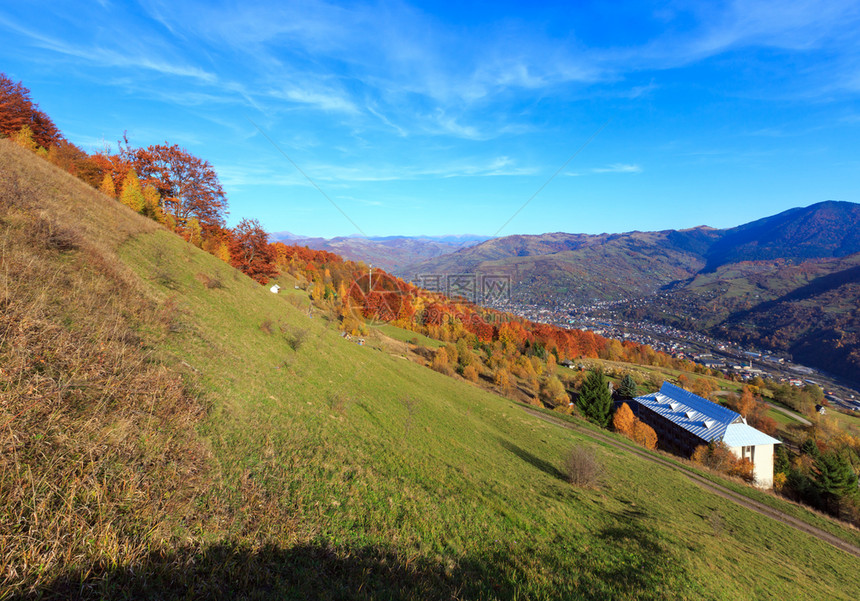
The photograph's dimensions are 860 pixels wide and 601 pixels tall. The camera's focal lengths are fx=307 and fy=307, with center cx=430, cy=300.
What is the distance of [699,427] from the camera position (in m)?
46.8

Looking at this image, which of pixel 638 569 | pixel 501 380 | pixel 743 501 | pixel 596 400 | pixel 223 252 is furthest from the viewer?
pixel 501 380

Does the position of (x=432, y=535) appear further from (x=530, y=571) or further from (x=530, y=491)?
(x=530, y=491)

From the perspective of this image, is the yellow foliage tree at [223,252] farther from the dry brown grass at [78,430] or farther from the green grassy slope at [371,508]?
the dry brown grass at [78,430]

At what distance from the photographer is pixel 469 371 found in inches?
2115

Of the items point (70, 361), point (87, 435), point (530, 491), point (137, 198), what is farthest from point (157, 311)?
point (137, 198)

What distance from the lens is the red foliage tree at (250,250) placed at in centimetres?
3744

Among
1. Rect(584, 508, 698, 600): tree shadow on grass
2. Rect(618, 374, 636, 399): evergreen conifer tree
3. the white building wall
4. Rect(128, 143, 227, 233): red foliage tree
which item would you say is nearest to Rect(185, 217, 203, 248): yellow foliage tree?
Rect(128, 143, 227, 233): red foliage tree

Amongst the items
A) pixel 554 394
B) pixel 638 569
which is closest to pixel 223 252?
pixel 638 569

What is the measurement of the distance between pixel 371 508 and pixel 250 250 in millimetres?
39065

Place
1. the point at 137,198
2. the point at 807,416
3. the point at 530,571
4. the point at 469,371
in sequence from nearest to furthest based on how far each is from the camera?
the point at 530,571 < the point at 137,198 < the point at 469,371 < the point at 807,416

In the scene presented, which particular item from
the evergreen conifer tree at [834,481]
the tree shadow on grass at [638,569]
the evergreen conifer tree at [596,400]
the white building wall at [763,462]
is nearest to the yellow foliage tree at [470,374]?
the evergreen conifer tree at [596,400]

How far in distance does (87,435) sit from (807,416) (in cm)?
11340

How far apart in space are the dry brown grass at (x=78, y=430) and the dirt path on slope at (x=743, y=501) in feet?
107

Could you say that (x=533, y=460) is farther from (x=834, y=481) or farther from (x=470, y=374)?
(x=834, y=481)
